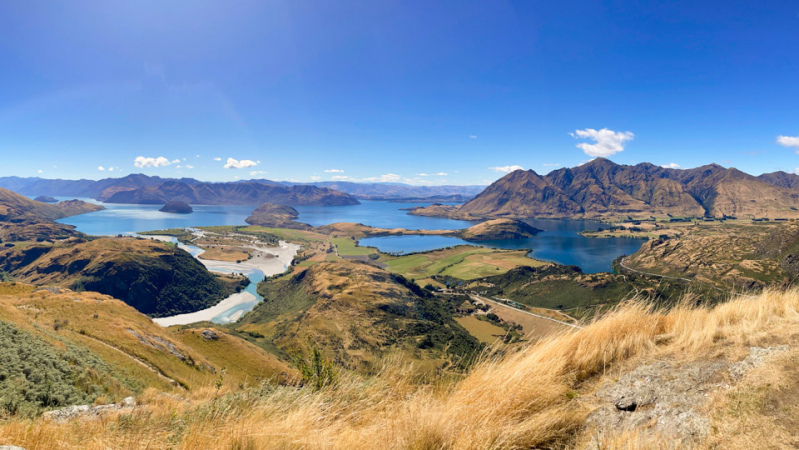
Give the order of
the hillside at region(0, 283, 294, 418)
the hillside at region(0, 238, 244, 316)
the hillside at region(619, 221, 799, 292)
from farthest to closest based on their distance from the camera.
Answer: the hillside at region(0, 238, 244, 316) → the hillside at region(619, 221, 799, 292) → the hillside at region(0, 283, 294, 418)

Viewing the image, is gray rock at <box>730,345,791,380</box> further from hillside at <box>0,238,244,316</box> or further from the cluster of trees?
hillside at <box>0,238,244,316</box>

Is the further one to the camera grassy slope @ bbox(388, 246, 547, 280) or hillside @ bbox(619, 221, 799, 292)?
grassy slope @ bbox(388, 246, 547, 280)

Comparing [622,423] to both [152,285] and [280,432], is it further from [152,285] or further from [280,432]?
[152,285]

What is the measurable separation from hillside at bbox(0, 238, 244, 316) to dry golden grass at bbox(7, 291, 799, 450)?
14179 centimetres

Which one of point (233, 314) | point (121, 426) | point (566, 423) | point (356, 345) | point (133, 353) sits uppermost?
point (566, 423)

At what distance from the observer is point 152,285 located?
5128 inches

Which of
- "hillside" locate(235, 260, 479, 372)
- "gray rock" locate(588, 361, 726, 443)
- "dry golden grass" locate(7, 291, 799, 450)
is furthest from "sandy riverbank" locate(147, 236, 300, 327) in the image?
"gray rock" locate(588, 361, 726, 443)

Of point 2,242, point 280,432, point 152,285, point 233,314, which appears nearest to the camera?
point 280,432

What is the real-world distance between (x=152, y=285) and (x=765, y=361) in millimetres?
167257

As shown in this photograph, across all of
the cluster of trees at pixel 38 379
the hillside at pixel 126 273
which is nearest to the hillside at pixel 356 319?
the hillside at pixel 126 273

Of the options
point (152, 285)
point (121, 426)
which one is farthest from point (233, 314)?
point (121, 426)

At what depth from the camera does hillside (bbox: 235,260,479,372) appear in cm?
6612

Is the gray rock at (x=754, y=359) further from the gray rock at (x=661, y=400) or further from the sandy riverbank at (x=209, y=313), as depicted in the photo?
the sandy riverbank at (x=209, y=313)

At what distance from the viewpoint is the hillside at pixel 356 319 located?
6612cm
